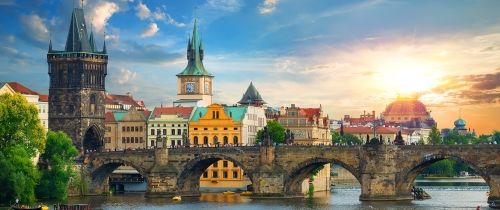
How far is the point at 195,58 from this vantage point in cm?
18288

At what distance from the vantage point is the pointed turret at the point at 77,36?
15962 centimetres

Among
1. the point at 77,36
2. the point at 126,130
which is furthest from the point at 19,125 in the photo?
the point at 126,130

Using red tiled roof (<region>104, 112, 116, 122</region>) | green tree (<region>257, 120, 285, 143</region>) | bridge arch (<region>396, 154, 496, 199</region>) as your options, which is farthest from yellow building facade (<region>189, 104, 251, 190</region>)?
bridge arch (<region>396, 154, 496, 199</region>)

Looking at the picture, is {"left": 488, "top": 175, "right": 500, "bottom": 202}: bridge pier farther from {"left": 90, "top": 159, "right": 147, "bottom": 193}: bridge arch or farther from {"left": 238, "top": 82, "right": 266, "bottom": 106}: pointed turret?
{"left": 238, "top": 82, "right": 266, "bottom": 106}: pointed turret

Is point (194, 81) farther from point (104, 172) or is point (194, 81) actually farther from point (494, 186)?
point (494, 186)

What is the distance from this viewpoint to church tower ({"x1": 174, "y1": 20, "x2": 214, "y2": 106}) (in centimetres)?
18150

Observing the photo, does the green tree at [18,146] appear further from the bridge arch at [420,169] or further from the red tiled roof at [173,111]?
the red tiled roof at [173,111]

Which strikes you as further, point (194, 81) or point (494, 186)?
point (194, 81)

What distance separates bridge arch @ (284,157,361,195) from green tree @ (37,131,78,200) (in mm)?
24567

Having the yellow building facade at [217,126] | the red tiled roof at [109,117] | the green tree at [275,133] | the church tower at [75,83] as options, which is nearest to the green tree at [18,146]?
→ the church tower at [75,83]

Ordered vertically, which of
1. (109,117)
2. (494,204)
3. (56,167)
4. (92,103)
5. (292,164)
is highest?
(92,103)

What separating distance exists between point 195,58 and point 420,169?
64.3 metres

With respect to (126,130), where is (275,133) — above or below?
below

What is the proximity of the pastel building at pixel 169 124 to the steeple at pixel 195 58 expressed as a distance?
10.3 m
